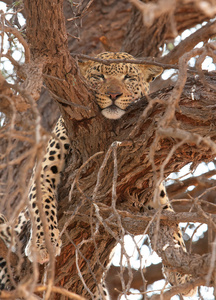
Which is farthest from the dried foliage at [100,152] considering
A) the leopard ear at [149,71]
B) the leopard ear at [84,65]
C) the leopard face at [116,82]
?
the leopard ear at [149,71]

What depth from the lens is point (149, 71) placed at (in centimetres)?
530

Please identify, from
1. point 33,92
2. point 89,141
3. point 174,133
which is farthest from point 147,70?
point 174,133

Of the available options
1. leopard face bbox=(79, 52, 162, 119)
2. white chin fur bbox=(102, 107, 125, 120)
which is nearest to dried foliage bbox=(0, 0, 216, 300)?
white chin fur bbox=(102, 107, 125, 120)

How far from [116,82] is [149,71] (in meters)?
0.72

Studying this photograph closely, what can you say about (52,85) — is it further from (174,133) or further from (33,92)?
(174,133)

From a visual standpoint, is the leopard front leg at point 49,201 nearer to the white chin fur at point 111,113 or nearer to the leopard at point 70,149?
the leopard at point 70,149

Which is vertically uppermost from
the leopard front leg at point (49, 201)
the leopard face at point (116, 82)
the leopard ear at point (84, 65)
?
the leopard ear at point (84, 65)

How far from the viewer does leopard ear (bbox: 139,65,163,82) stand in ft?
17.3

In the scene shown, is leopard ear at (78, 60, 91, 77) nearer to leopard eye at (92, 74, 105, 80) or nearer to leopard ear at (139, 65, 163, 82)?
leopard eye at (92, 74, 105, 80)

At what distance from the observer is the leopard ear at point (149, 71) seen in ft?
17.3

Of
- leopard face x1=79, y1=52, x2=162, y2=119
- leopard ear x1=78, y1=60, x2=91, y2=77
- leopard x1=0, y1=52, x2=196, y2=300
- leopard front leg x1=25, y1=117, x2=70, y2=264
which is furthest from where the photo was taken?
leopard ear x1=78, y1=60, x2=91, y2=77

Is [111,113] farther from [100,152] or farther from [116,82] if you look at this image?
[100,152]

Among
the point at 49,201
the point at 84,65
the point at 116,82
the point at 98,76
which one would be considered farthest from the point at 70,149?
the point at 84,65

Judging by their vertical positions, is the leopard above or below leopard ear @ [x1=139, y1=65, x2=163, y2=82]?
below
